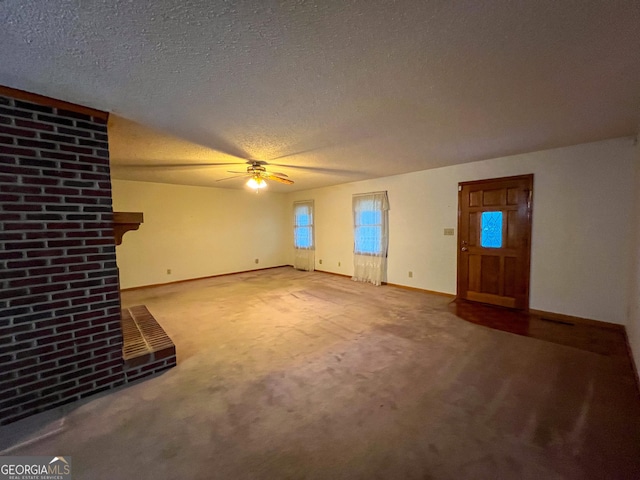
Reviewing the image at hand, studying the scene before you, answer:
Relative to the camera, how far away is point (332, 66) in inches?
62.4

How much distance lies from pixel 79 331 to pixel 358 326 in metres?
2.71

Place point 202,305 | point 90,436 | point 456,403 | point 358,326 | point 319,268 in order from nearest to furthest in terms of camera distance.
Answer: point 90,436, point 456,403, point 358,326, point 202,305, point 319,268

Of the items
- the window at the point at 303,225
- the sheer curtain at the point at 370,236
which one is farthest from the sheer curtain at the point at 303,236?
the sheer curtain at the point at 370,236

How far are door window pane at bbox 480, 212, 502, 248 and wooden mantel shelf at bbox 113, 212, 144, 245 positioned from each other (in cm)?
448

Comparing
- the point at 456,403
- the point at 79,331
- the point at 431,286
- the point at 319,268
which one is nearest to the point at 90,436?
the point at 79,331

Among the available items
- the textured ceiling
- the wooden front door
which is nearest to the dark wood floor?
the wooden front door

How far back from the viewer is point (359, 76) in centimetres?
170

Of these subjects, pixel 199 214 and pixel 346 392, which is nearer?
pixel 346 392

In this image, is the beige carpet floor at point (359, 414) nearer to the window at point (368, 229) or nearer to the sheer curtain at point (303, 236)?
the window at point (368, 229)

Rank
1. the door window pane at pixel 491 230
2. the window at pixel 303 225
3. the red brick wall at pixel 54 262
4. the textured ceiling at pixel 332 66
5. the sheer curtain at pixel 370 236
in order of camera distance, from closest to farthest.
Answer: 1. the textured ceiling at pixel 332 66
2. the red brick wall at pixel 54 262
3. the door window pane at pixel 491 230
4. the sheer curtain at pixel 370 236
5. the window at pixel 303 225

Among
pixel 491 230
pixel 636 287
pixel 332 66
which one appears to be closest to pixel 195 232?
pixel 332 66

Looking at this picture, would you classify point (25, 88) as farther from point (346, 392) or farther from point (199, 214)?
point (199, 214)

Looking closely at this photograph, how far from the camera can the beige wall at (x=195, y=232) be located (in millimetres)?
5500

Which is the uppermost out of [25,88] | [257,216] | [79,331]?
[25,88]
